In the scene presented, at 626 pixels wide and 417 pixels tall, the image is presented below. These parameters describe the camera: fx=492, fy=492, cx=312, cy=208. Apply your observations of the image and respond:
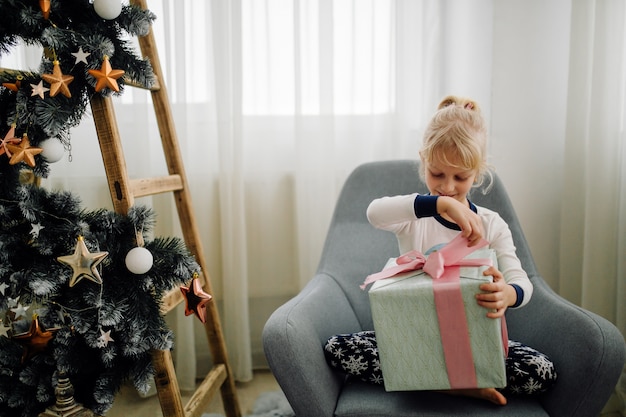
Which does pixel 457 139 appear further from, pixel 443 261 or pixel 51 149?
pixel 51 149

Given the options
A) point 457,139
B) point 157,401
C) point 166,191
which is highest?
point 457,139

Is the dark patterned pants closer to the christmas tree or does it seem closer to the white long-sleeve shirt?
the white long-sleeve shirt

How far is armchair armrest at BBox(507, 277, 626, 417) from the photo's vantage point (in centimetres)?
106

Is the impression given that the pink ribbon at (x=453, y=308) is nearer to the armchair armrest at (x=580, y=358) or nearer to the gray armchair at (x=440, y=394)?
the gray armchair at (x=440, y=394)

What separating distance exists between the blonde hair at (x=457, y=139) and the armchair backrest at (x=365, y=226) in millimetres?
351

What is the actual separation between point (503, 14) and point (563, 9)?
223 mm

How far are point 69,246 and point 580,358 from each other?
46.4 inches

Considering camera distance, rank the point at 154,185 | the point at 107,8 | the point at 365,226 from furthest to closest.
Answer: the point at 365,226 < the point at 154,185 < the point at 107,8

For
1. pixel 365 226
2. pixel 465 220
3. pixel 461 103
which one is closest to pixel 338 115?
pixel 365 226

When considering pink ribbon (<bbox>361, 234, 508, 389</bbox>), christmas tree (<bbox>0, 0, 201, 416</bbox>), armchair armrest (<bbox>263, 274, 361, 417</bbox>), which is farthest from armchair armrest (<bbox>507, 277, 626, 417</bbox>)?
christmas tree (<bbox>0, 0, 201, 416</bbox>)

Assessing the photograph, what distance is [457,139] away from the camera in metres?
1.17

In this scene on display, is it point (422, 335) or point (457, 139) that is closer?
point (422, 335)

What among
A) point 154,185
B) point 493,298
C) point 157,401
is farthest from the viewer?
point 157,401

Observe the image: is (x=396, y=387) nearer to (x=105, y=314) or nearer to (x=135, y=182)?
(x=105, y=314)
